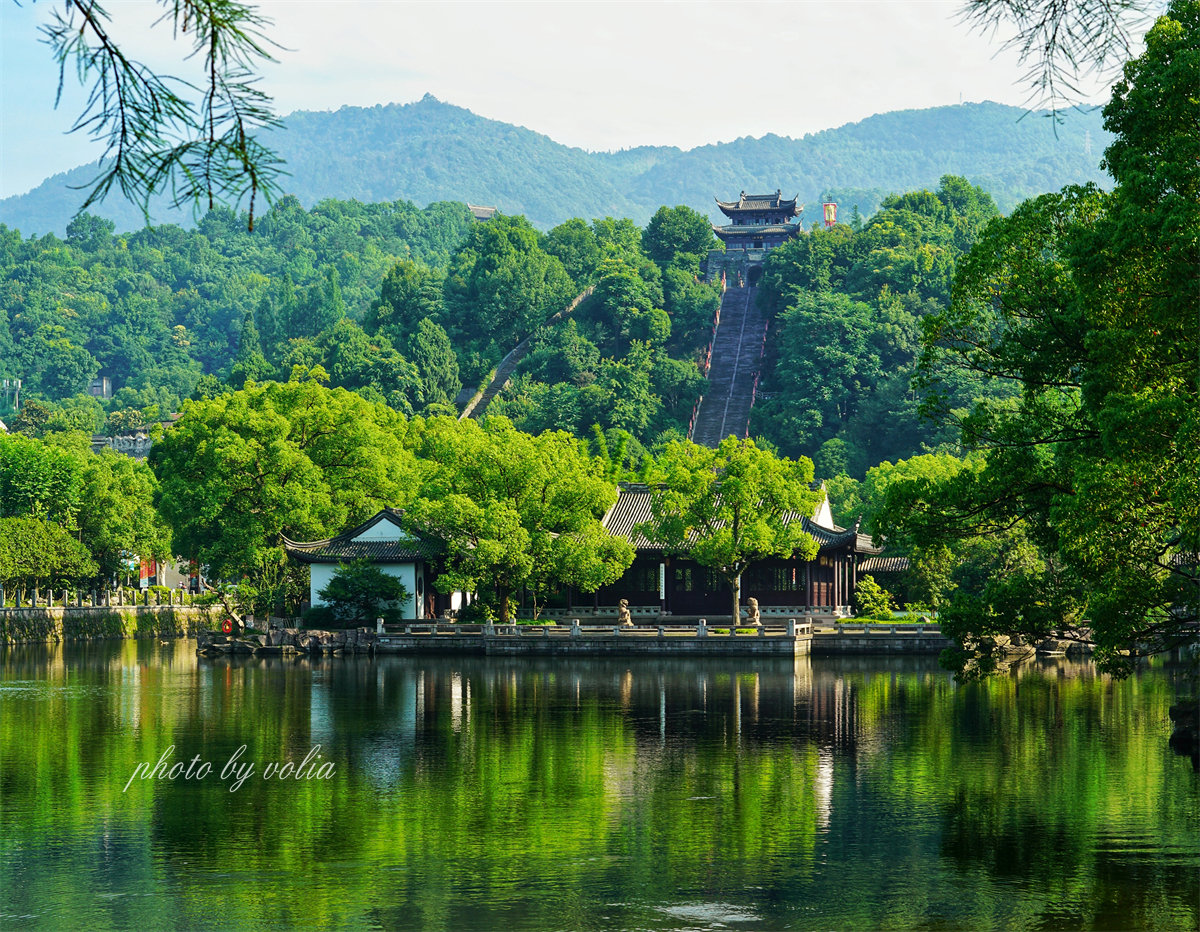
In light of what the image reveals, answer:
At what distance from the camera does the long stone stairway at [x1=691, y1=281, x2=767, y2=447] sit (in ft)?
307

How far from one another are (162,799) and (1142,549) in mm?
13391

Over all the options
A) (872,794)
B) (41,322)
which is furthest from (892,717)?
(41,322)

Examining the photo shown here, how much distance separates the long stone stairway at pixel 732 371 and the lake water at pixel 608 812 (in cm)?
6241

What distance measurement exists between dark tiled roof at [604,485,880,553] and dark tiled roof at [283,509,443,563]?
7.50 metres

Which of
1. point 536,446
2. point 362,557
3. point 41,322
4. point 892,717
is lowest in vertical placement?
point 892,717

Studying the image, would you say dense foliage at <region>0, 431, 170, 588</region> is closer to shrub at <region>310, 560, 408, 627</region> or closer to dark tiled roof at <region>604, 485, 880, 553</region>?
shrub at <region>310, 560, 408, 627</region>

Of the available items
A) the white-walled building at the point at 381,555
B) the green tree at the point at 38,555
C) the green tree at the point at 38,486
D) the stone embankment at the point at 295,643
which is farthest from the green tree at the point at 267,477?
the green tree at the point at 38,486

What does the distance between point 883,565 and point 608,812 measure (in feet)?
114

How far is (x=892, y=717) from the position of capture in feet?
86.7

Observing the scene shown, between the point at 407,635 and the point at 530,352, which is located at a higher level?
the point at 530,352

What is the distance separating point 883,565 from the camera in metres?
50.3

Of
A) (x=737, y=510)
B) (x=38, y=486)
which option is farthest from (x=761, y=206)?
(x=737, y=510)

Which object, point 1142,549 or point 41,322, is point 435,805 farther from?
point 41,322

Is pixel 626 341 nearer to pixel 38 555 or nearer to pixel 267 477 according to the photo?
pixel 38 555
